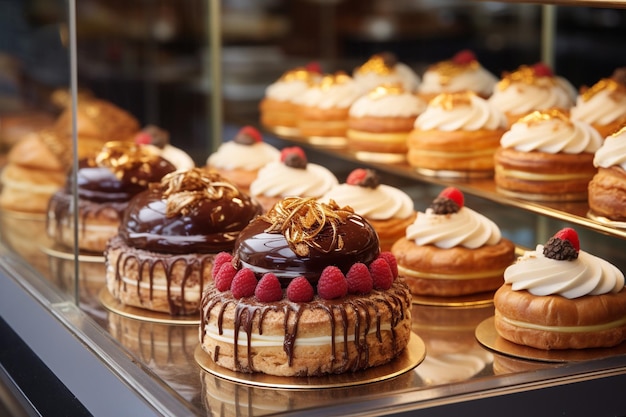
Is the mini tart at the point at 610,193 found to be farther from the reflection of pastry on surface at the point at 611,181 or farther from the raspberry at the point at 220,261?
the raspberry at the point at 220,261

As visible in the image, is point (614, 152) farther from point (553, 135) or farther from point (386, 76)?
point (386, 76)

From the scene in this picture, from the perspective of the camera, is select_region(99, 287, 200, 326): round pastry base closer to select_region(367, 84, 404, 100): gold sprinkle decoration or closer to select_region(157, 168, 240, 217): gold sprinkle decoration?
select_region(157, 168, 240, 217): gold sprinkle decoration

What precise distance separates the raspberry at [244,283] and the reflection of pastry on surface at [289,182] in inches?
43.7

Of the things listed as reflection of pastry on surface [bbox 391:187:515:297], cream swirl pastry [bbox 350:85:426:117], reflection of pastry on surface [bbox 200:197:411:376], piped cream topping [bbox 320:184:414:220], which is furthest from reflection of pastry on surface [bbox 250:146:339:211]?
→ reflection of pastry on surface [bbox 200:197:411:376]

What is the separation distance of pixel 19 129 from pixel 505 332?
2.23 metres

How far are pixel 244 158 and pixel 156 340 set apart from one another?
4.51 ft

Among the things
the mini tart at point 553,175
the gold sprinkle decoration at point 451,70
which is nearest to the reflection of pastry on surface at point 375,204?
the mini tart at point 553,175

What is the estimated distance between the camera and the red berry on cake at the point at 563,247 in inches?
111

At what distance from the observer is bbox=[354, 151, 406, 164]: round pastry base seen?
4.05 m

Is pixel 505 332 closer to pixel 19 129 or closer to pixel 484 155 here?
pixel 484 155

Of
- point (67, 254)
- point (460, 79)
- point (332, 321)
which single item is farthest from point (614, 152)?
point (67, 254)

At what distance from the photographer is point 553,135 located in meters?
3.39

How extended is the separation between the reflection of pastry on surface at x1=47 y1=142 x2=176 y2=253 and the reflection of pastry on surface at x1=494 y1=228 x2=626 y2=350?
1.43m

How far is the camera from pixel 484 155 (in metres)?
3.79
